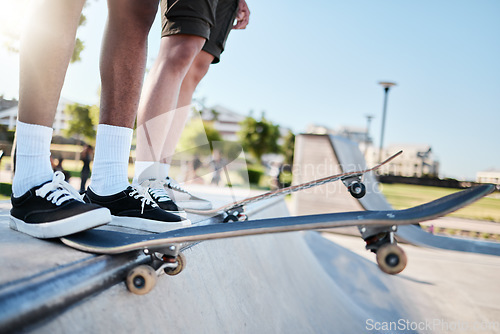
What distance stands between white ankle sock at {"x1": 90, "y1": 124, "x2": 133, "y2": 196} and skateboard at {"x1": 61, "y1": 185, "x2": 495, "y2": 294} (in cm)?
34

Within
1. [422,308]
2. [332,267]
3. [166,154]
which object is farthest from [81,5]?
[332,267]

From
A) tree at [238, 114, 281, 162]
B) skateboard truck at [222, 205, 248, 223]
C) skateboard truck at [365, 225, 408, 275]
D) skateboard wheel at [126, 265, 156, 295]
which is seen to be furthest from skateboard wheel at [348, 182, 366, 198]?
tree at [238, 114, 281, 162]

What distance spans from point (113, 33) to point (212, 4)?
736 millimetres

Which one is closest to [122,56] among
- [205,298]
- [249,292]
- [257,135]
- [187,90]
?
[205,298]

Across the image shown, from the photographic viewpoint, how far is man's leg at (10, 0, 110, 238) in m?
0.99

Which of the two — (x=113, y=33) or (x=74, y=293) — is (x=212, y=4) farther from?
(x=74, y=293)

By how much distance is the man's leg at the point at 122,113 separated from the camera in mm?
1212

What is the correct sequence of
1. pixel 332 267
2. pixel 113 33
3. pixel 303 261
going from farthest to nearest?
pixel 332 267 < pixel 303 261 < pixel 113 33

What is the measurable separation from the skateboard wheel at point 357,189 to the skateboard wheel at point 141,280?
1.12 metres

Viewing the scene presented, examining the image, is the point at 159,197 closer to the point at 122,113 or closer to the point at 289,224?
the point at 122,113

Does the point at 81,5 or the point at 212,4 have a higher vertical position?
the point at 212,4

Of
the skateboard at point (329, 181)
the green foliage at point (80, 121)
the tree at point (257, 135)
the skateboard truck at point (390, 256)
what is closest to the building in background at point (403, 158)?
the skateboard at point (329, 181)

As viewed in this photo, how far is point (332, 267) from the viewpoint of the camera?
408 centimetres

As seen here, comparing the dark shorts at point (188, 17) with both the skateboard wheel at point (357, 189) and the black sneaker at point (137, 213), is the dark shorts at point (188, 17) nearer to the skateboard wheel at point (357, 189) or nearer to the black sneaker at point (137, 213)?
the black sneaker at point (137, 213)
